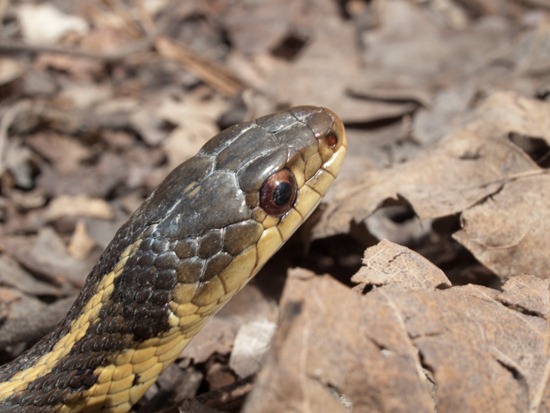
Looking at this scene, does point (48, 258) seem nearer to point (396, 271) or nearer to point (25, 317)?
point (25, 317)

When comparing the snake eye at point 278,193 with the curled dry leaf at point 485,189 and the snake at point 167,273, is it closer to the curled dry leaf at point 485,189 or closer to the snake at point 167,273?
the snake at point 167,273

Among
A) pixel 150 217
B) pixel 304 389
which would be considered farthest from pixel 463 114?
pixel 304 389

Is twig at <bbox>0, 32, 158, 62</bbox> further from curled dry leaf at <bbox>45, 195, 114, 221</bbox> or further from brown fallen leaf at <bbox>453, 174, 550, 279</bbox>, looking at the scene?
brown fallen leaf at <bbox>453, 174, 550, 279</bbox>

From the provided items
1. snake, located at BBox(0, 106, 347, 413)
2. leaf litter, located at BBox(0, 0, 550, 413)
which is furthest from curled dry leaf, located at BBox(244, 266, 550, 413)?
snake, located at BBox(0, 106, 347, 413)

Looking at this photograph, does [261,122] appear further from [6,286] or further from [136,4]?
[136,4]

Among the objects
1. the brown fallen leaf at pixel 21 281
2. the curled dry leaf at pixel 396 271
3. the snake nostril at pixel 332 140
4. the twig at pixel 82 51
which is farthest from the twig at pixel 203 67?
the curled dry leaf at pixel 396 271
